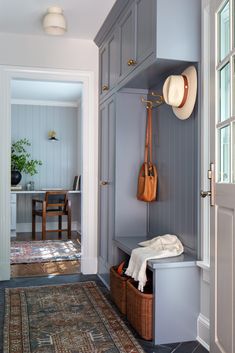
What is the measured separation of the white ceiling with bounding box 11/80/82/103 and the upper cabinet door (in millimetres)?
2512

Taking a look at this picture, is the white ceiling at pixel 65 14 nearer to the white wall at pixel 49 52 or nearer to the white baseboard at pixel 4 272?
the white wall at pixel 49 52

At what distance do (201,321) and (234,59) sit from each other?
1.52 metres

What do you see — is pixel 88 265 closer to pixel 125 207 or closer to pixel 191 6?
pixel 125 207

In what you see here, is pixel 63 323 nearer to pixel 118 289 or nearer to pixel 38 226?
pixel 118 289

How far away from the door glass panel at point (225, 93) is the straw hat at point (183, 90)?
46 cm

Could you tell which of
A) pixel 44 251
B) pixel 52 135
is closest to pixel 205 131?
pixel 44 251

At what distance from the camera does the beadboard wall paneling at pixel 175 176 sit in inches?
92.4

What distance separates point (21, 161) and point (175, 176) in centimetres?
442

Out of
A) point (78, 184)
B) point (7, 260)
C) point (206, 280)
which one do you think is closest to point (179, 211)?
point (206, 280)

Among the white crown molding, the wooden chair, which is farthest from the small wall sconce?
the wooden chair

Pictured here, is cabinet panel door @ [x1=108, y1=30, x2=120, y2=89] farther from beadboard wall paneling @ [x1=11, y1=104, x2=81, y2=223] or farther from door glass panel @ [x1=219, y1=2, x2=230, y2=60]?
beadboard wall paneling @ [x1=11, y1=104, x2=81, y2=223]

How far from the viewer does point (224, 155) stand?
5.90 ft

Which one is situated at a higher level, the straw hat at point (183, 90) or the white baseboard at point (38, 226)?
the straw hat at point (183, 90)

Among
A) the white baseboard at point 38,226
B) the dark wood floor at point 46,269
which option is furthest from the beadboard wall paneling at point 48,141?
the dark wood floor at point 46,269
